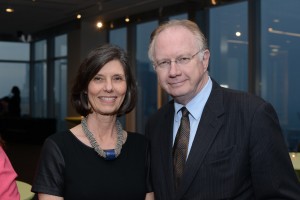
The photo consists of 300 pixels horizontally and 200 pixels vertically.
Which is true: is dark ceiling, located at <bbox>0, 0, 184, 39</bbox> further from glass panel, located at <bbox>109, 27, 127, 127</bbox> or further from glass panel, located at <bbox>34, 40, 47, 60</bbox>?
glass panel, located at <bbox>34, 40, 47, 60</bbox>

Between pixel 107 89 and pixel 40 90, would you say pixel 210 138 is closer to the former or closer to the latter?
pixel 107 89

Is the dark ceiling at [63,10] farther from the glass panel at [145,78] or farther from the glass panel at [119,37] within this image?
the glass panel at [145,78]

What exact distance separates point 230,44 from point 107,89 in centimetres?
685

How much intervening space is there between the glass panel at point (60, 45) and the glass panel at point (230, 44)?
241 inches

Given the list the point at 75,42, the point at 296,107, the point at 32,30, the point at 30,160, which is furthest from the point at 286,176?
the point at 32,30

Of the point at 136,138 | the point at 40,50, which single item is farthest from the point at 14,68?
the point at 136,138

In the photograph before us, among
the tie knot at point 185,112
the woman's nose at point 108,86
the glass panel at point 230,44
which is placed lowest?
the tie knot at point 185,112

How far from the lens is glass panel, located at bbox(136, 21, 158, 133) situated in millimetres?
10758

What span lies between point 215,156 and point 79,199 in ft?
2.03

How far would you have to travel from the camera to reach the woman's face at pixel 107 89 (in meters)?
1.88

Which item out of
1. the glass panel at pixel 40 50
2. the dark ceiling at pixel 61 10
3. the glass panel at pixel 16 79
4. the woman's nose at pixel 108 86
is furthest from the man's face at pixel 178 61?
the glass panel at pixel 16 79

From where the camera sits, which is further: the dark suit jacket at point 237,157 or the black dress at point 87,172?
the black dress at point 87,172

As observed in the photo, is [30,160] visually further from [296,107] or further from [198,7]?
[296,107]

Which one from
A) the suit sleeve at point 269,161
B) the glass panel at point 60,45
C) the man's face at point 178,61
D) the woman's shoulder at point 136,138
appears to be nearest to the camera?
the suit sleeve at point 269,161
